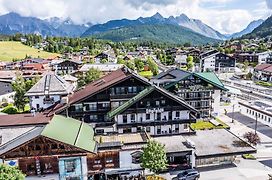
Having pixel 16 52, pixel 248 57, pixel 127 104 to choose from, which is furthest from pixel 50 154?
pixel 16 52

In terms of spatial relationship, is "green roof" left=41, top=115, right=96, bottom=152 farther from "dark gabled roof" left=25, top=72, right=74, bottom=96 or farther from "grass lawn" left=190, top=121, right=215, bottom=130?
"grass lawn" left=190, top=121, right=215, bottom=130

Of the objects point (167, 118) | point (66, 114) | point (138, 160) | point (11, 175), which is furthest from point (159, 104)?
point (11, 175)

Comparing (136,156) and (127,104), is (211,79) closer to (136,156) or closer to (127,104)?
(127,104)

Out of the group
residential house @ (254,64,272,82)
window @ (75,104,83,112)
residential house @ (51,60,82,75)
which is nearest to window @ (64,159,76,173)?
window @ (75,104,83,112)

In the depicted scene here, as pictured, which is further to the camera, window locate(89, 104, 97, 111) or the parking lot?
window locate(89, 104, 97, 111)

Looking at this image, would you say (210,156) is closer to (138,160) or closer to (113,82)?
(138,160)

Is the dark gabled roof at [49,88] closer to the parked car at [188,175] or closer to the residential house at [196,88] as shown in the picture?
the residential house at [196,88]
